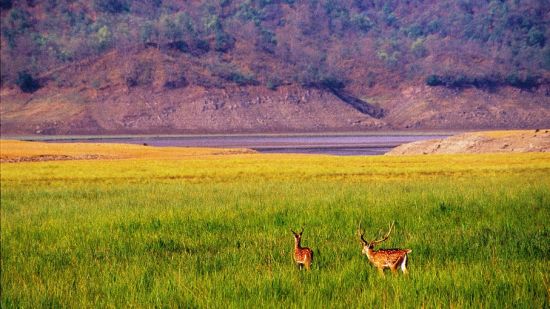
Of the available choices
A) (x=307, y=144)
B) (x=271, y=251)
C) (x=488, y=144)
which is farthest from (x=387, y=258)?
(x=307, y=144)

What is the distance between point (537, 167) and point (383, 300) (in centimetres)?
3668

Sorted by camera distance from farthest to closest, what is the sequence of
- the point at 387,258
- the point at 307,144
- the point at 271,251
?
the point at 307,144
the point at 271,251
the point at 387,258

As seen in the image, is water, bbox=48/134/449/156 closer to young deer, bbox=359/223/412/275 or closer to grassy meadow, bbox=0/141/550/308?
grassy meadow, bbox=0/141/550/308

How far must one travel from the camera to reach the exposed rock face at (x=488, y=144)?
217ft

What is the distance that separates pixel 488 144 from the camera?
230ft

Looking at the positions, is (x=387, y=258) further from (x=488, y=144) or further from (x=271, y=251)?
(x=488, y=144)

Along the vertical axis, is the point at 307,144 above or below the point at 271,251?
below

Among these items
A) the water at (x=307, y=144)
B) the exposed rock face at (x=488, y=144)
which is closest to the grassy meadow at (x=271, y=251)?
the exposed rock face at (x=488, y=144)

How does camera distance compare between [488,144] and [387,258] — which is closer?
[387,258]

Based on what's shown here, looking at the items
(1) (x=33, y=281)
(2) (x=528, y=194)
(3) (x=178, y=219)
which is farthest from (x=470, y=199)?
(1) (x=33, y=281)

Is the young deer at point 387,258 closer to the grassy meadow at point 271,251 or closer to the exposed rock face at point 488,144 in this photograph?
the grassy meadow at point 271,251

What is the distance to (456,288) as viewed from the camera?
8.80 m

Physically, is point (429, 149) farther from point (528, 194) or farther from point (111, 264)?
point (111, 264)

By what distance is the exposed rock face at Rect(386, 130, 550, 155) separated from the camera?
6606 centimetres
